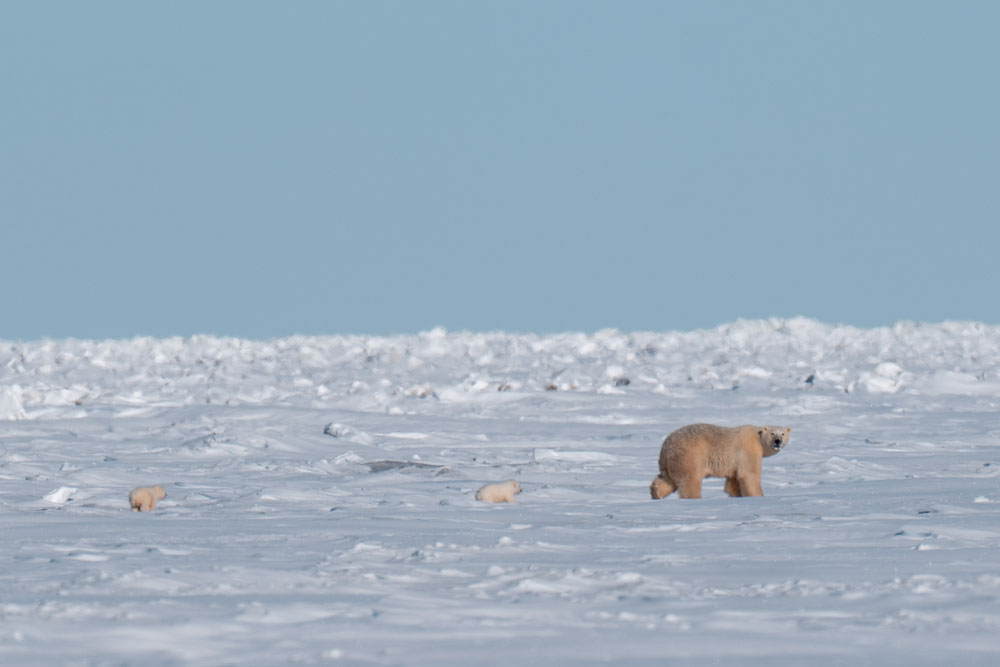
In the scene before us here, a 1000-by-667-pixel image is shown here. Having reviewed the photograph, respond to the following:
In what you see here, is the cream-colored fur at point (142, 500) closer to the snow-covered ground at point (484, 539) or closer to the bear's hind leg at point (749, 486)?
the snow-covered ground at point (484, 539)

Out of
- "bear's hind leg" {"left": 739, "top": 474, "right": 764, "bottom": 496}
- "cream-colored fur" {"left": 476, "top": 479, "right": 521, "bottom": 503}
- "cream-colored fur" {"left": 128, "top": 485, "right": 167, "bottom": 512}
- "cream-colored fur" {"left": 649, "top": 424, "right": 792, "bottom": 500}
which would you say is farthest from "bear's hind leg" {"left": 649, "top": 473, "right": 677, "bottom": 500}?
"cream-colored fur" {"left": 128, "top": 485, "right": 167, "bottom": 512}

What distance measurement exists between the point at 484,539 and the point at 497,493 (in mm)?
1751

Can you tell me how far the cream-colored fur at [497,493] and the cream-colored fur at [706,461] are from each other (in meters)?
0.81

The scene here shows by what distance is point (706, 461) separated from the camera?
275 inches

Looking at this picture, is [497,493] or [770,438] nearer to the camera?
[497,493]

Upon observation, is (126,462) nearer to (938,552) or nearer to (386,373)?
(938,552)

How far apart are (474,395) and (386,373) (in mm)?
4457

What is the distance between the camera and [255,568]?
4195 millimetres

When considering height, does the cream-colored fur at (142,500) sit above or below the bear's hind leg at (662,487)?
above

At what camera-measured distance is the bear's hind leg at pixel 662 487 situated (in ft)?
22.9

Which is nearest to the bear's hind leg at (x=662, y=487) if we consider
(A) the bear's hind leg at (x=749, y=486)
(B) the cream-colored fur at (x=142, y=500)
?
Result: (A) the bear's hind leg at (x=749, y=486)

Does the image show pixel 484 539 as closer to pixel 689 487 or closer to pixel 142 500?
pixel 142 500

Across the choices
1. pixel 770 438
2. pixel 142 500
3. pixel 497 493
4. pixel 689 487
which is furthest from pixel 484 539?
pixel 770 438

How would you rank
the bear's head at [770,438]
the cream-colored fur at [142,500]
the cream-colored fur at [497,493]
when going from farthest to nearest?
the bear's head at [770,438] → the cream-colored fur at [497,493] → the cream-colored fur at [142,500]
